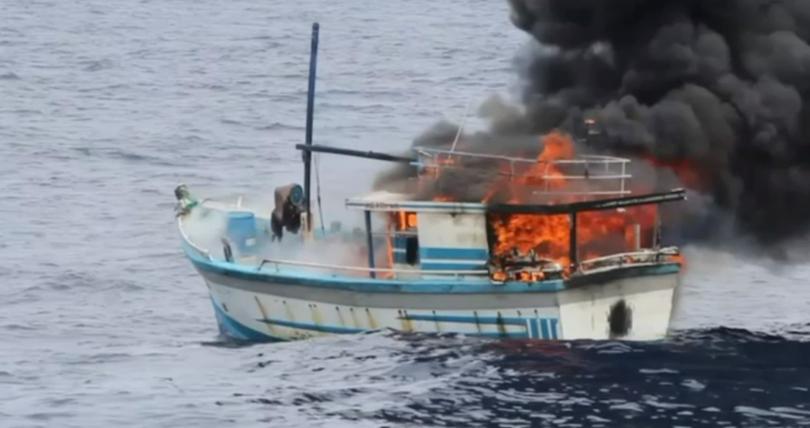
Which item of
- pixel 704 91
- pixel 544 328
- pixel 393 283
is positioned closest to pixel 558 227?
pixel 544 328

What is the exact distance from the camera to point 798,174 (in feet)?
175

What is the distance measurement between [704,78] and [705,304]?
10.7m

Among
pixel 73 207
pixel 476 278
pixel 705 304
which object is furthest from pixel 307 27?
pixel 476 278

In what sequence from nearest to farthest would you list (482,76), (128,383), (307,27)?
(128,383), (482,76), (307,27)

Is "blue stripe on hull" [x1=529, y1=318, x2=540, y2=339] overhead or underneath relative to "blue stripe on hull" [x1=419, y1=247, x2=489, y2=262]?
underneath

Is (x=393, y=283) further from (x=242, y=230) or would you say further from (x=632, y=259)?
(x=242, y=230)

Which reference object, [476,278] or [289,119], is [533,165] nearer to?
[476,278]

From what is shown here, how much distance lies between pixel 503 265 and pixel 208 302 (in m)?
14.8

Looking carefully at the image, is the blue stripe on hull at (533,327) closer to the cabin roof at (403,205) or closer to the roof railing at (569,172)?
the cabin roof at (403,205)

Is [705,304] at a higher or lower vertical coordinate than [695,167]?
lower

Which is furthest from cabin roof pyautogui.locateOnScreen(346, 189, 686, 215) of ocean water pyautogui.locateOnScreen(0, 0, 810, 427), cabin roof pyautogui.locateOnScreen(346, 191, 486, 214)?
ocean water pyautogui.locateOnScreen(0, 0, 810, 427)

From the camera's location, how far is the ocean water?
153ft

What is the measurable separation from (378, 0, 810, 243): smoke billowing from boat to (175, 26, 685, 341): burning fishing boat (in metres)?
1.44

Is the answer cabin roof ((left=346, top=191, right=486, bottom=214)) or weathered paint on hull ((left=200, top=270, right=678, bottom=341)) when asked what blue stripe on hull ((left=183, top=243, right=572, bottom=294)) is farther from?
cabin roof ((left=346, top=191, right=486, bottom=214))
